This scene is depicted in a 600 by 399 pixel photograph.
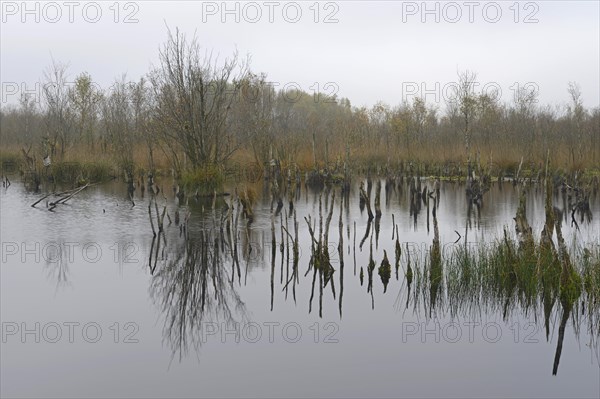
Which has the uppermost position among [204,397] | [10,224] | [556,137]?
[556,137]

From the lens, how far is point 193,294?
9203 millimetres

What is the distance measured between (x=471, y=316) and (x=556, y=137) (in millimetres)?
24550

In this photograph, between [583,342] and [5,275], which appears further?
[5,275]

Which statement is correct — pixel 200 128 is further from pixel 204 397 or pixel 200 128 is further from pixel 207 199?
pixel 204 397

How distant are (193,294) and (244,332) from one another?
2.01 m

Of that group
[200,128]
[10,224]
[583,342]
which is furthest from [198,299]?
[200,128]

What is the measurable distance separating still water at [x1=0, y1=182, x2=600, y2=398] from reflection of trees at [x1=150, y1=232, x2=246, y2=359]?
3cm

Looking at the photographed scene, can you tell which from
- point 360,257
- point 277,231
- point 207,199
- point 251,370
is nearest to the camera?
point 251,370

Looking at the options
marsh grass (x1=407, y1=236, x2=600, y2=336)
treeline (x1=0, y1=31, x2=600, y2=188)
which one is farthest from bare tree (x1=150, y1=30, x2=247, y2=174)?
marsh grass (x1=407, y1=236, x2=600, y2=336)

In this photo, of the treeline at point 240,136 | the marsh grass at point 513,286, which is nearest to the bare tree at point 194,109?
the treeline at point 240,136

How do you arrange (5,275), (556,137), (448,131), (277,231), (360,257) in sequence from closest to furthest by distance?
(5,275), (360,257), (277,231), (556,137), (448,131)

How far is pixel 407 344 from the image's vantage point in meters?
6.96

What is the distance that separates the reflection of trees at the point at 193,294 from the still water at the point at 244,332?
0.09 ft

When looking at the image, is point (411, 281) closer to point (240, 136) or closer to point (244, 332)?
point (244, 332)
